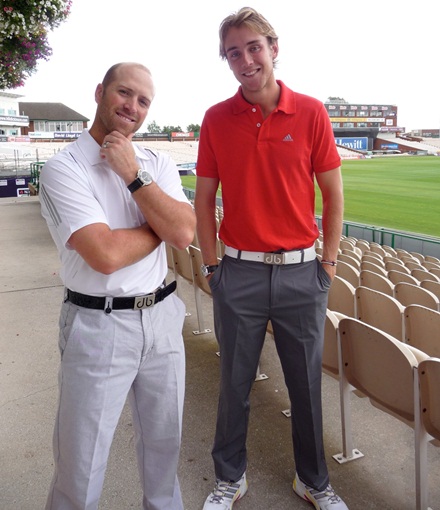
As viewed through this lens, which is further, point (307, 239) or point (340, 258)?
point (340, 258)

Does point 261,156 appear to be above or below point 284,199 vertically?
above

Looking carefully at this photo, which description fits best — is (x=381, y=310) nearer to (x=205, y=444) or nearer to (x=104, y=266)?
(x=205, y=444)

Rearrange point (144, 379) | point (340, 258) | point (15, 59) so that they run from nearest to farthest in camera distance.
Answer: point (144, 379) → point (340, 258) → point (15, 59)

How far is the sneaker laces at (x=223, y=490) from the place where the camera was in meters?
2.11

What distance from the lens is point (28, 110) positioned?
228 ft

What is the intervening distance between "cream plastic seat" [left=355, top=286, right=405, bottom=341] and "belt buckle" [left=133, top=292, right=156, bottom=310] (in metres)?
1.67

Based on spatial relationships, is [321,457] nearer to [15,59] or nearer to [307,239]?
[307,239]

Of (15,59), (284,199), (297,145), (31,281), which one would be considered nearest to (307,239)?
(284,199)

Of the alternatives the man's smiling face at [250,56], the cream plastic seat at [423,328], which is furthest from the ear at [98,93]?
the cream plastic seat at [423,328]

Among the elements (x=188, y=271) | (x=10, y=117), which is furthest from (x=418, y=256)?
(x=10, y=117)

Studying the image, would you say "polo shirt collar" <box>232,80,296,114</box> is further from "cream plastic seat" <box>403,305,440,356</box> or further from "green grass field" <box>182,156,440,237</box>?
"green grass field" <box>182,156,440,237</box>

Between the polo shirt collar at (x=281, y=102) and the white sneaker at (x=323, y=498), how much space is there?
1.60 m

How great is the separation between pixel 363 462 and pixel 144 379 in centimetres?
130

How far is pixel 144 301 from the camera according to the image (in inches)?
66.5
